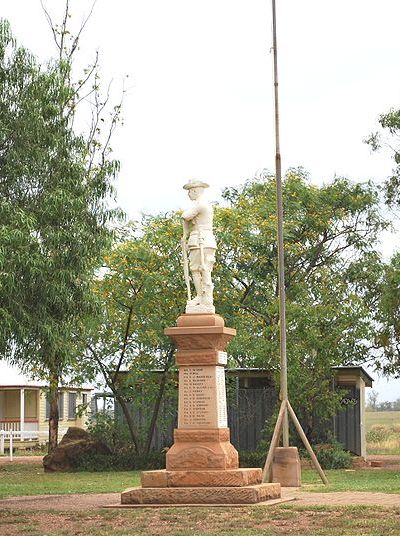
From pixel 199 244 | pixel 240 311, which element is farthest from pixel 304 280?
pixel 199 244

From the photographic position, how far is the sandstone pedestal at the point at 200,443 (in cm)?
1803

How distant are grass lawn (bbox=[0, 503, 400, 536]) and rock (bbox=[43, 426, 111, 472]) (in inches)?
549

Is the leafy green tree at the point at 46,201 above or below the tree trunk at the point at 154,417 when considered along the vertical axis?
above

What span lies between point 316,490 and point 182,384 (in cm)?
385

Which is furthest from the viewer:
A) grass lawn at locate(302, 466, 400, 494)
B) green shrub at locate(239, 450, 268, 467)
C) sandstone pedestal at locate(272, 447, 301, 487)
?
green shrub at locate(239, 450, 268, 467)

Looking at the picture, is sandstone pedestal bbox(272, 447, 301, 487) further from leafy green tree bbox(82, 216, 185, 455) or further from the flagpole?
leafy green tree bbox(82, 216, 185, 455)

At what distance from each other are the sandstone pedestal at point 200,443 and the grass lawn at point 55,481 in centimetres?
420

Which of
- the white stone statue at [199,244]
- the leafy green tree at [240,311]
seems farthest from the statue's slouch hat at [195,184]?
the leafy green tree at [240,311]

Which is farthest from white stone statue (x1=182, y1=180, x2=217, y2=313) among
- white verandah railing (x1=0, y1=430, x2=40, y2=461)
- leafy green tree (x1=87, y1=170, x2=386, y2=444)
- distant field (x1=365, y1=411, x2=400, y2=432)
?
distant field (x1=365, y1=411, x2=400, y2=432)

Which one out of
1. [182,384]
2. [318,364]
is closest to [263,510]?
[182,384]

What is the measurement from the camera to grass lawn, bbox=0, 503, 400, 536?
14484mm

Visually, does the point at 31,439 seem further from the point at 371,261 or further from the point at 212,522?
the point at 212,522

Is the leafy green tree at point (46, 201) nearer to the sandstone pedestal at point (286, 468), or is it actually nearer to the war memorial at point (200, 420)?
the war memorial at point (200, 420)

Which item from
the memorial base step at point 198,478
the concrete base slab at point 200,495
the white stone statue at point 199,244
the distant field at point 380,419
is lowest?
the distant field at point 380,419
